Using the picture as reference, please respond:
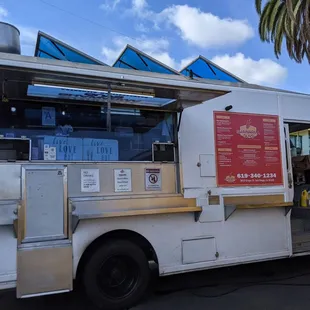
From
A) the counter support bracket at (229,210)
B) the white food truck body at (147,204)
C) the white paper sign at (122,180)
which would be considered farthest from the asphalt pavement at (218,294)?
the white paper sign at (122,180)

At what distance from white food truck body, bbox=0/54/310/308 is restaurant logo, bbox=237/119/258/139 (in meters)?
0.22

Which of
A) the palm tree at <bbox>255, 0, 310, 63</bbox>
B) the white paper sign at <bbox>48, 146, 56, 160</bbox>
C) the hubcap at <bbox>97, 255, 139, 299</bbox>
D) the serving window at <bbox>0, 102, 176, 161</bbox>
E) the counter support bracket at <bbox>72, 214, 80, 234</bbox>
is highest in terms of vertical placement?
the palm tree at <bbox>255, 0, 310, 63</bbox>

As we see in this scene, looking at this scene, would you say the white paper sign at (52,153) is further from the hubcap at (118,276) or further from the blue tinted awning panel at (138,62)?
the blue tinted awning panel at (138,62)

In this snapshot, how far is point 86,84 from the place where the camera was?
13.6 ft

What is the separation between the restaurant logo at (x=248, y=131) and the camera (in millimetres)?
5113

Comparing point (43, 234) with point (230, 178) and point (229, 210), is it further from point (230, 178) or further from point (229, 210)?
point (230, 178)

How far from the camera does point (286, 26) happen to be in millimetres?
11461

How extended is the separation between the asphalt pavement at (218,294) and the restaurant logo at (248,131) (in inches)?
84.8

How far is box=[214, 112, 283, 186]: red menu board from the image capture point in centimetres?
496

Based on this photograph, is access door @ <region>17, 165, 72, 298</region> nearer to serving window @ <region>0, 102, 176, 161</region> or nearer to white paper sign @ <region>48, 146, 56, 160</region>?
white paper sign @ <region>48, 146, 56, 160</region>

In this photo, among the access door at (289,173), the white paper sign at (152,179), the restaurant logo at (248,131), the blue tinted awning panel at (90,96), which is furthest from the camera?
the access door at (289,173)

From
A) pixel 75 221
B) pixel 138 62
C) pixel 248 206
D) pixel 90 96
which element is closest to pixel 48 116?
pixel 90 96

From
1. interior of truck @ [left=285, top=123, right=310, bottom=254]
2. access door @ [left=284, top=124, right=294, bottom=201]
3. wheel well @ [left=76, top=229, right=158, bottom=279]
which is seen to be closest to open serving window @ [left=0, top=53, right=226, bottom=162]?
wheel well @ [left=76, top=229, right=158, bottom=279]

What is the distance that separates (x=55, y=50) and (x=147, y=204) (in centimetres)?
451
